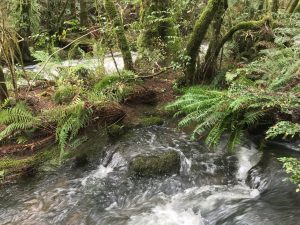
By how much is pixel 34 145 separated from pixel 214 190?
327 centimetres

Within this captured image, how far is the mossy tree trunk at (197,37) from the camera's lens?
649 centimetres

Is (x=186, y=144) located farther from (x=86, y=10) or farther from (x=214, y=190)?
(x=86, y=10)

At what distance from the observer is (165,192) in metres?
5.02

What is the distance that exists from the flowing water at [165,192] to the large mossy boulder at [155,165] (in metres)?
0.10

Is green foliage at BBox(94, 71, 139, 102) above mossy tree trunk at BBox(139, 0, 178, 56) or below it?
below

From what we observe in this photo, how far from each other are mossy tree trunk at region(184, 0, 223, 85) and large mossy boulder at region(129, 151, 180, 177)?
A: 2245 mm

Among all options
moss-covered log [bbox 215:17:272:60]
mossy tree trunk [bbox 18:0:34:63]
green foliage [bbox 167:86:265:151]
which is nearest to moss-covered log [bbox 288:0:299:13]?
moss-covered log [bbox 215:17:272:60]

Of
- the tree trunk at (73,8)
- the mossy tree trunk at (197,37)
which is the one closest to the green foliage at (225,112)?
the mossy tree trunk at (197,37)

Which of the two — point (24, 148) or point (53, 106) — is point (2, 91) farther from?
point (24, 148)

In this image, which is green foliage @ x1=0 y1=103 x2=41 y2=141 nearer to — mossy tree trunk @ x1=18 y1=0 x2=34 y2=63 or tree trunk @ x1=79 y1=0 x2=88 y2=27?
mossy tree trunk @ x1=18 y1=0 x2=34 y2=63

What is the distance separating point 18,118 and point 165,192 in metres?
2.92

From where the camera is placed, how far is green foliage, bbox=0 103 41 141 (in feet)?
19.6

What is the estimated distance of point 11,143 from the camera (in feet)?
21.1

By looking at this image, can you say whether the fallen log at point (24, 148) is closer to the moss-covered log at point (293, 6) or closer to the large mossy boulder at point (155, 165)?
the large mossy boulder at point (155, 165)
